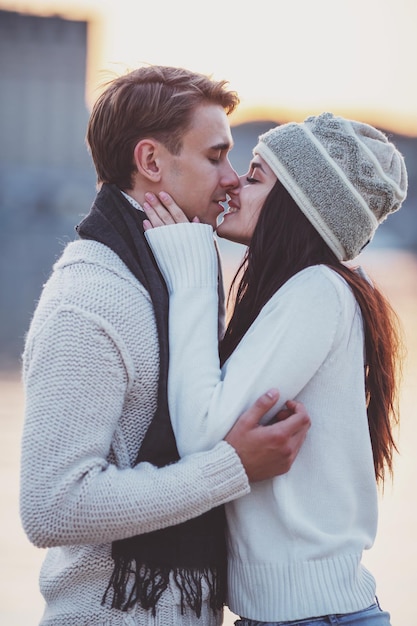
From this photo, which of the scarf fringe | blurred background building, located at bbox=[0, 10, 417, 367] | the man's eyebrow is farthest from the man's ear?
blurred background building, located at bbox=[0, 10, 417, 367]

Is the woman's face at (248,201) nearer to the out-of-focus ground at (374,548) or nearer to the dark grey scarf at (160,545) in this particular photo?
the dark grey scarf at (160,545)

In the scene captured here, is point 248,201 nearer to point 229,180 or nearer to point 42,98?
point 229,180

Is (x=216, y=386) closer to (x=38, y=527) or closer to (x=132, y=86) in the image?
(x=38, y=527)

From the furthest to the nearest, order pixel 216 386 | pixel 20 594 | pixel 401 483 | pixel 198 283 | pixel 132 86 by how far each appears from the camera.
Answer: pixel 401 483
pixel 20 594
pixel 132 86
pixel 198 283
pixel 216 386

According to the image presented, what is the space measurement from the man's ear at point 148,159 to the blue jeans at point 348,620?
101 centimetres

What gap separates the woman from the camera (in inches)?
77.3

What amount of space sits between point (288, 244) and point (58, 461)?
72 cm

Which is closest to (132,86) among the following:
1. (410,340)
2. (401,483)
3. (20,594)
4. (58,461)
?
(58,461)

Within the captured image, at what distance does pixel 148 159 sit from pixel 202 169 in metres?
0.15

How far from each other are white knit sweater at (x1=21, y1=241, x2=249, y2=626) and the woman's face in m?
0.41

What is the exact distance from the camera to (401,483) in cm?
528

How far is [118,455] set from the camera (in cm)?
198

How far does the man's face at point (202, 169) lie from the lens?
234cm

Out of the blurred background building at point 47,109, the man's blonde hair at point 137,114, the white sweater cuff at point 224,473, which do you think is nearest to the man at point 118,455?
the white sweater cuff at point 224,473
